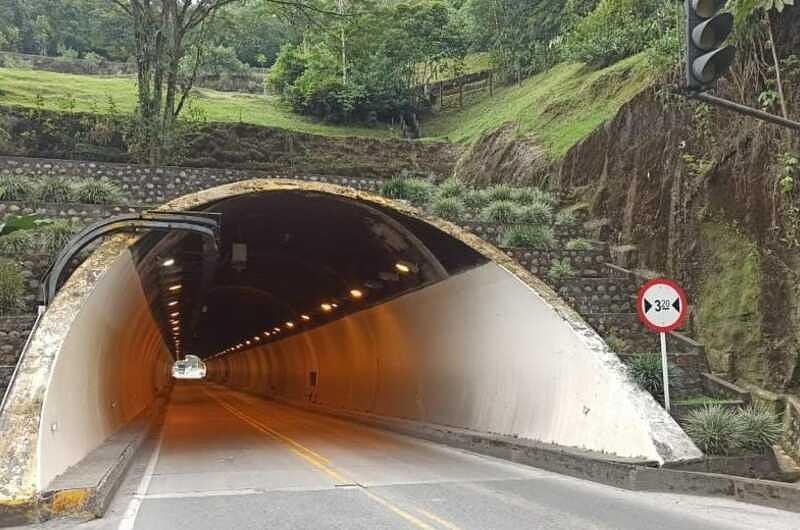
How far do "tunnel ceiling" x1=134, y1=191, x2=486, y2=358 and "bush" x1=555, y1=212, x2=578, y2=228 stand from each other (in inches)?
195

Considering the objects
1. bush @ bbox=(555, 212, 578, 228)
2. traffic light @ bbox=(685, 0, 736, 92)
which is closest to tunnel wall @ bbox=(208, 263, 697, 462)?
bush @ bbox=(555, 212, 578, 228)

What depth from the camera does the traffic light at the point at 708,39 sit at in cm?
594

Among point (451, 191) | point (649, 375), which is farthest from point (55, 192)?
point (649, 375)

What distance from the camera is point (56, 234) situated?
15.1 meters

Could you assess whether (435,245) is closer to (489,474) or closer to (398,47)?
(489,474)

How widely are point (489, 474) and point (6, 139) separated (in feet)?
81.3

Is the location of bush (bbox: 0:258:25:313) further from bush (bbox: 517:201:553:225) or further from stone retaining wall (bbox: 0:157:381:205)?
bush (bbox: 517:201:553:225)

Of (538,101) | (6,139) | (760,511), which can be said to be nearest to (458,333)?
(760,511)

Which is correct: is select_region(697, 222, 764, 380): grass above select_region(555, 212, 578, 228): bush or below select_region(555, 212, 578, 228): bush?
below

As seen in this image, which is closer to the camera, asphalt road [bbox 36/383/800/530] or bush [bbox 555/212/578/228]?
asphalt road [bbox 36/383/800/530]

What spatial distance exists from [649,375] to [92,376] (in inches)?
397

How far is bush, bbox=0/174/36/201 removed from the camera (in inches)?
682

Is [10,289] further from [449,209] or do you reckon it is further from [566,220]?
[566,220]

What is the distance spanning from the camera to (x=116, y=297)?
13.7 metres
